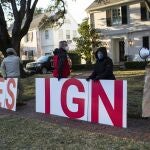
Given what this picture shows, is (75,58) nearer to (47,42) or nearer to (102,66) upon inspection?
(47,42)

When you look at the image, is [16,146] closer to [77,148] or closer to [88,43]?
[77,148]

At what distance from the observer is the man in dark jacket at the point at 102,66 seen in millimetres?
9914

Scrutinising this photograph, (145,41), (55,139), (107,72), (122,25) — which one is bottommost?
(55,139)

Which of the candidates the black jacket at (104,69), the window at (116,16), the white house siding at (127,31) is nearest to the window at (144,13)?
the white house siding at (127,31)

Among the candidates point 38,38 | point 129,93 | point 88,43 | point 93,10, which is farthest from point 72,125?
point 38,38

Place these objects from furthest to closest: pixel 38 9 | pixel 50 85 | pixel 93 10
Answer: pixel 93 10 < pixel 38 9 < pixel 50 85

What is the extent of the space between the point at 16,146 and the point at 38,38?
56.3 meters

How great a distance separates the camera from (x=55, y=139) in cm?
853

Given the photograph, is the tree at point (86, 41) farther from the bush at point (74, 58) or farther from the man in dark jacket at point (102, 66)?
the man in dark jacket at point (102, 66)

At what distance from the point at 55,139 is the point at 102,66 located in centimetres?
228

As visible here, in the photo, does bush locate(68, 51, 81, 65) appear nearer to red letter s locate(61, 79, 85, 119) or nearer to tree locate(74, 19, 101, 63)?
tree locate(74, 19, 101, 63)

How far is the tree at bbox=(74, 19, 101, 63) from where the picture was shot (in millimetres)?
39688

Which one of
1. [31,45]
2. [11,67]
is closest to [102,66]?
[11,67]

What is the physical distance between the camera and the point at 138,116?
10547mm
